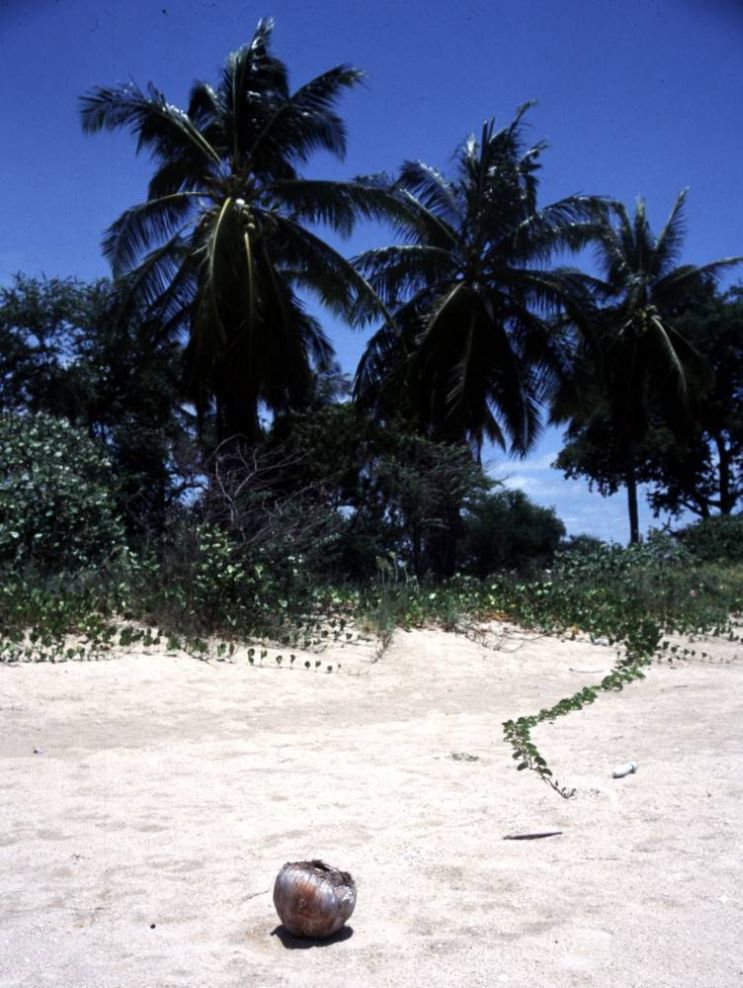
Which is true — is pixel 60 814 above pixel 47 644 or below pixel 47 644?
below

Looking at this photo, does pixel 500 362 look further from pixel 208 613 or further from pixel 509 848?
pixel 509 848

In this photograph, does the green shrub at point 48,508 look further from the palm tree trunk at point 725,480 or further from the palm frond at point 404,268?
the palm tree trunk at point 725,480

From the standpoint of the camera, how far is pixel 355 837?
4344mm

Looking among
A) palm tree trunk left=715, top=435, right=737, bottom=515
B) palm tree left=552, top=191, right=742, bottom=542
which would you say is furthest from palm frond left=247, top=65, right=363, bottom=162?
palm tree trunk left=715, top=435, right=737, bottom=515

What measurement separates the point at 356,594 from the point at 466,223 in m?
10.3

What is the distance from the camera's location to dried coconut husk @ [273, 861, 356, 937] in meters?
3.18

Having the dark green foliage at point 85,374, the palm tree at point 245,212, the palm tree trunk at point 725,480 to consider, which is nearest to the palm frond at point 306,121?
the palm tree at point 245,212

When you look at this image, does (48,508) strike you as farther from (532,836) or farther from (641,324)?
(641,324)

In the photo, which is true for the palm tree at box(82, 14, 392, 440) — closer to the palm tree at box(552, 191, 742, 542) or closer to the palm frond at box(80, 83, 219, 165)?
the palm frond at box(80, 83, 219, 165)

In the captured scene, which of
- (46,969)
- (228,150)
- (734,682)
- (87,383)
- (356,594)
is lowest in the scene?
(46,969)

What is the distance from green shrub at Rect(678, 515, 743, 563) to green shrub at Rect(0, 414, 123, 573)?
14.1 metres

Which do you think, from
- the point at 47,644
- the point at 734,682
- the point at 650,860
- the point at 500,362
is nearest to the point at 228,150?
the point at 500,362

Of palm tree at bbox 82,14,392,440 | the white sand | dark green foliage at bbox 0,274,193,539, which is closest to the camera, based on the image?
the white sand

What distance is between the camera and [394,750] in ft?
20.7
